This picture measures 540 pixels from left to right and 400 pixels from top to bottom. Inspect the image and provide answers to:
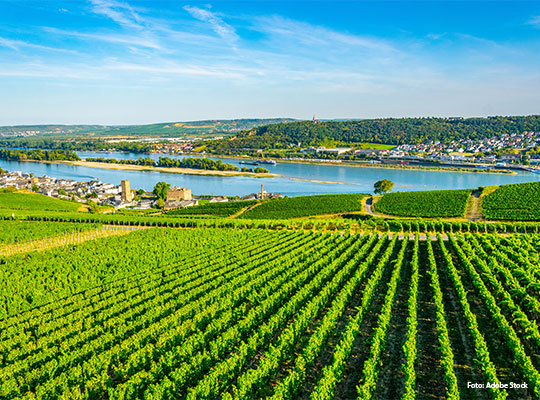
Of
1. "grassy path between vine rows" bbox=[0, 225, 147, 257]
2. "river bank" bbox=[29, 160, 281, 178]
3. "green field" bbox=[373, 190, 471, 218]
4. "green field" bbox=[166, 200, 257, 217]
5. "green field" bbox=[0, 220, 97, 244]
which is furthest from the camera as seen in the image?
"river bank" bbox=[29, 160, 281, 178]

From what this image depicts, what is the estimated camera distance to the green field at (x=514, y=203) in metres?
47.4

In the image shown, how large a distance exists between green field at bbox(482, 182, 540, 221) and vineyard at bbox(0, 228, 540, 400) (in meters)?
20.0

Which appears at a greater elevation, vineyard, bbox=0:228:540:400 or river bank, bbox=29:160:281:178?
river bank, bbox=29:160:281:178

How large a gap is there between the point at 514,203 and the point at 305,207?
3007 cm

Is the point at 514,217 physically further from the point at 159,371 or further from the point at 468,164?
the point at 468,164

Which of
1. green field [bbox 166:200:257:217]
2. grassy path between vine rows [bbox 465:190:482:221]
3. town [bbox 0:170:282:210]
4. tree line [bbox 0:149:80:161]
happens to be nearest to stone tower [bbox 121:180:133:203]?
town [bbox 0:170:282:210]

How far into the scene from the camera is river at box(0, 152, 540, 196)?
341 feet

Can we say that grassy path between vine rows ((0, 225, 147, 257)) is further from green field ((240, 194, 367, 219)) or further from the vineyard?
green field ((240, 194, 367, 219))

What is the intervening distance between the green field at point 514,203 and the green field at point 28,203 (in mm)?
67915

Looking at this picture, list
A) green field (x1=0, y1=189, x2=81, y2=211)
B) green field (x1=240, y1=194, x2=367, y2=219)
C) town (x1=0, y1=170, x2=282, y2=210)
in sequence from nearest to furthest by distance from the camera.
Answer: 1. green field (x1=240, y1=194, x2=367, y2=219)
2. green field (x1=0, y1=189, x2=81, y2=211)
3. town (x1=0, y1=170, x2=282, y2=210)

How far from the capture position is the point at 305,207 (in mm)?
61281

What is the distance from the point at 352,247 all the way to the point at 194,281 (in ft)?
49.4

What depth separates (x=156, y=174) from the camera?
138625 mm

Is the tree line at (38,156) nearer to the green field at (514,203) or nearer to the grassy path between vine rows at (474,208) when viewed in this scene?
the grassy path between vine rows at (474,208)
